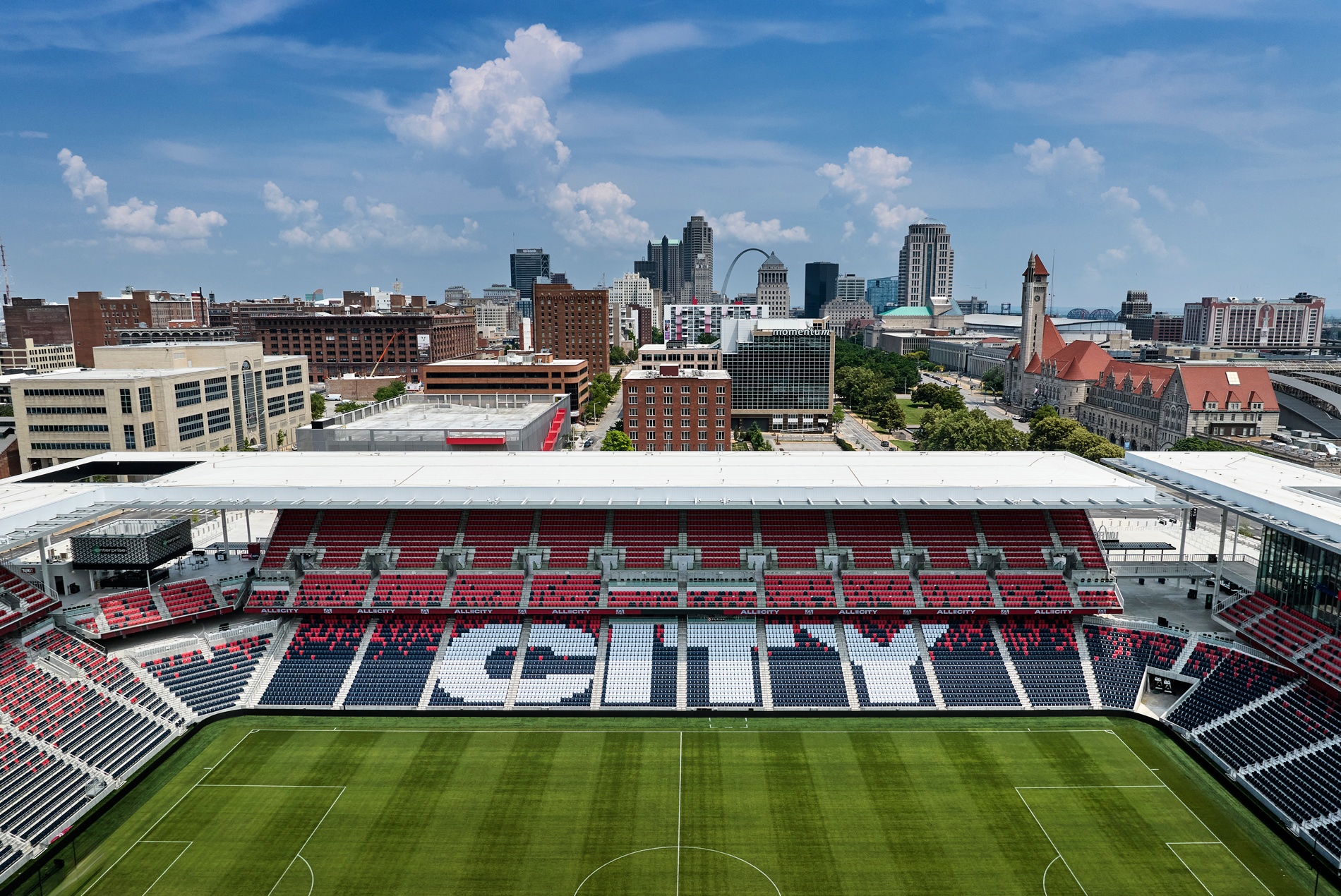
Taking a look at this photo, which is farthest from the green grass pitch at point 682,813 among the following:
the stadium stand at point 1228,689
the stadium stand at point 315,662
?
the stadium stand at point 1228,689

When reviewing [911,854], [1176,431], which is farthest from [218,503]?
[1176,431]

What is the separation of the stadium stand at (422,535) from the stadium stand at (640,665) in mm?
11170

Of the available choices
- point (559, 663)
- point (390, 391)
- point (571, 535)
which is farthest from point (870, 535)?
point (390, 391)

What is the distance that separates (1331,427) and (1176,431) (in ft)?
55.4

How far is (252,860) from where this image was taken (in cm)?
3019

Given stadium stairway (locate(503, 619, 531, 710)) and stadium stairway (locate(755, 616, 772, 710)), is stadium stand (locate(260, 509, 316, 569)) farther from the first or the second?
stadium stairway (locate(755, 616, 772, 710))

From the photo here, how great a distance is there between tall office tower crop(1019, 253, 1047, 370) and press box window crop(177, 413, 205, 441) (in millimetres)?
134871

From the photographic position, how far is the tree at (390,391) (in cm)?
14275

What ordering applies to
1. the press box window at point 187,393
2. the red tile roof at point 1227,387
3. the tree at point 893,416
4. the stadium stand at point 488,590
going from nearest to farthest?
the stadium stand at point 488,590 → the press box window at point 187,393 → the red tile roof at point 1227,387 → the tree at point 893,416

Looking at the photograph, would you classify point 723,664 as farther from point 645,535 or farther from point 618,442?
point 618,442

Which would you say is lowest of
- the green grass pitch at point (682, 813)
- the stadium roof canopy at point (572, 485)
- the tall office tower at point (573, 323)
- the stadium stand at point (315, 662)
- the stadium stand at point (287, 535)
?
the green grass pitch at point (682, 813)

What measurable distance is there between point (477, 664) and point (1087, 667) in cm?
3165

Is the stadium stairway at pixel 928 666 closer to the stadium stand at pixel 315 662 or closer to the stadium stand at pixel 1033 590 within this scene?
the stadium stand at pixel 1033 590

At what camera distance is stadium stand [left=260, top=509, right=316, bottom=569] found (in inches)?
1838
